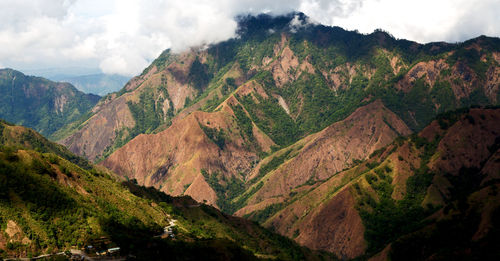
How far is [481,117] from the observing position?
19862cm

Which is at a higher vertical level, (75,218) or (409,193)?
(75,218)

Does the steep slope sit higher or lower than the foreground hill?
lower

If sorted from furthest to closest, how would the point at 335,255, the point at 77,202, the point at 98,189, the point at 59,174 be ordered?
the point at 335,255 < the point at 98,189 < the point at 59,174 < the point at 77,202

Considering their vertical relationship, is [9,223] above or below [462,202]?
above

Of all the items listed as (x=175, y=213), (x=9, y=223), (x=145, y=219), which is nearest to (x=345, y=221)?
(x=175, y=213)

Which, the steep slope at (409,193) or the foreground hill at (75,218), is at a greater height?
the foreground hill at (75,218)

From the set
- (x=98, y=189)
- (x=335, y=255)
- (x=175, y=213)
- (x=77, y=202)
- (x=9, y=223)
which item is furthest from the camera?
(x=335, y=255)

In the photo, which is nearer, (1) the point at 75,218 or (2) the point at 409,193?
(1) the point at 75,218

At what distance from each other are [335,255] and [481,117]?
8871cm

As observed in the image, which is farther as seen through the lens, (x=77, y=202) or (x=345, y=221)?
(x=345, y=221)

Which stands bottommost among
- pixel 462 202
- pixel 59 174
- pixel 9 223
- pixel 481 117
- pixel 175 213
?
pixel 462 202

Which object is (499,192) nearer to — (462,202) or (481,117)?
(462,202)

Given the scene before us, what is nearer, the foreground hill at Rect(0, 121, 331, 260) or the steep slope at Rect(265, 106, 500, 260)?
the foreground hill at Rect(0, 121, 331, 260)

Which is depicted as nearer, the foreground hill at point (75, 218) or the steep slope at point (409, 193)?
the foreground hill at point (75, 218)
